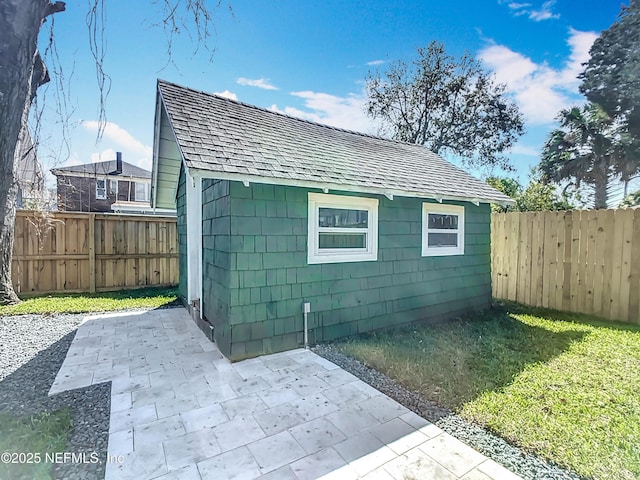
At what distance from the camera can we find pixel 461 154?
62.8ft

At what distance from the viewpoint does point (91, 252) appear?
837 cm

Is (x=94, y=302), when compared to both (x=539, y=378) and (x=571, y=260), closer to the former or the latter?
(x=539, y=378)

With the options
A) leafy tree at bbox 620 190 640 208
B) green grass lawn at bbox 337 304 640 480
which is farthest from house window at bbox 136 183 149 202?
leafy tree at bbox 620 190 640 208

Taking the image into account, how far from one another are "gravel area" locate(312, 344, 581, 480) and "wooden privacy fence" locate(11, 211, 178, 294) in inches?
293

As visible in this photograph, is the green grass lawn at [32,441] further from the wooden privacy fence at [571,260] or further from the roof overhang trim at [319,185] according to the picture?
the wooden privacy fence at [571,260]

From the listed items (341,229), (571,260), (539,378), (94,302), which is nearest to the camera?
(539,378)

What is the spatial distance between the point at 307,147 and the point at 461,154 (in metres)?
16.2


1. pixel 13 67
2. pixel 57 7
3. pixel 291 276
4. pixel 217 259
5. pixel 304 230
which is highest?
pixel 57 7

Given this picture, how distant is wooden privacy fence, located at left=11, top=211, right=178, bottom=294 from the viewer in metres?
7.73

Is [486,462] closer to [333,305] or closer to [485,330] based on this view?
[333,305]

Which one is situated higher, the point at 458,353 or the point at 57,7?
the point at 57,7

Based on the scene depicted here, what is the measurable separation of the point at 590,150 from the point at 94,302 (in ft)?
65.5

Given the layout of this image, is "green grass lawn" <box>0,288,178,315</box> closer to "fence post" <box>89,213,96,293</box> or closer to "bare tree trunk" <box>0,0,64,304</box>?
"fence post" <box>89,213,96,293</box>

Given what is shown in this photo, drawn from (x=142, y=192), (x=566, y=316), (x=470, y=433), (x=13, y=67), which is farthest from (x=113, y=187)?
(x=470, y=433)
